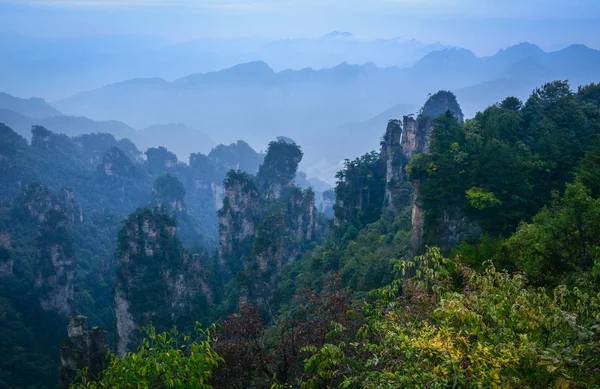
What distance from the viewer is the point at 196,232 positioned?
75500mm

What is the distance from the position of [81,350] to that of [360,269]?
17466 millimetres

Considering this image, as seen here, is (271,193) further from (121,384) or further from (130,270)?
(121,384)

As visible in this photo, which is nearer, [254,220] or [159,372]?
[159,372]

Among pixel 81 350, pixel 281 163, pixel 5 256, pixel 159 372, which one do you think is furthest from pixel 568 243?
pixel 281 163

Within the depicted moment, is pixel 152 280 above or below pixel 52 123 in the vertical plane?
below

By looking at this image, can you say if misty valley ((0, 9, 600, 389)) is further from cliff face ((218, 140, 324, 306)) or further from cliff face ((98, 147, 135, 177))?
cliff face ((98, 147, 135, 177))

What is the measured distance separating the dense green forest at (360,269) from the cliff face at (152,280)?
0.15 metres

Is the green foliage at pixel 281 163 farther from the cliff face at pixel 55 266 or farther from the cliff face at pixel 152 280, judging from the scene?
the cliff face at pixel 55 266

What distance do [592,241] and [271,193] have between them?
5090 centimetres

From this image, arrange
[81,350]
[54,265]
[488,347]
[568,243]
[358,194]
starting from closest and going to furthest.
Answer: [488,347], [568,243], [81,350], [358,194], [54,265]

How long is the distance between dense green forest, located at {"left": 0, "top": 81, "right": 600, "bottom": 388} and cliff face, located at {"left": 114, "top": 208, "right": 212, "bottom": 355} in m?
0.15

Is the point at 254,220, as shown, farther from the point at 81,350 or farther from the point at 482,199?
the point at 482,199

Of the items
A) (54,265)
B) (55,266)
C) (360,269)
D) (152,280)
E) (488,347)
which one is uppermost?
(488,347)

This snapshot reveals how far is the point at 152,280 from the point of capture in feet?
120
